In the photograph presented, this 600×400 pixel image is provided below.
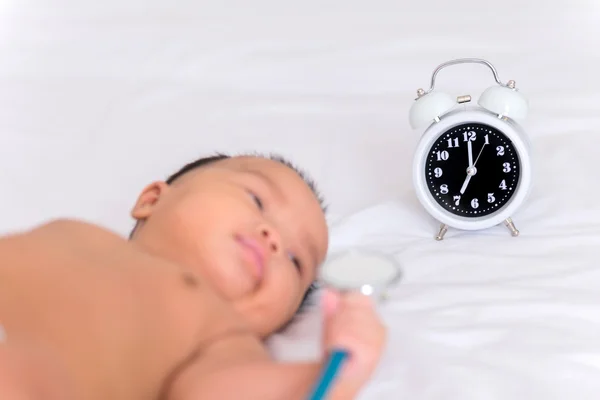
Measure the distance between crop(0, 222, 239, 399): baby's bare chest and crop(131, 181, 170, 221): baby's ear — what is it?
135 millimetres

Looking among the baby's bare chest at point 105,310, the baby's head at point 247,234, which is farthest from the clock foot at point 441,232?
the baby's bare chest at point 105,310

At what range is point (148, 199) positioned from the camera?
3.60 feet

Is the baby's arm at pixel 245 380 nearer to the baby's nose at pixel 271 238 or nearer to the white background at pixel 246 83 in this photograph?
the baby's nose at pixel 271 238

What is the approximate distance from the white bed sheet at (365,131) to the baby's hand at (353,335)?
0.21 metres

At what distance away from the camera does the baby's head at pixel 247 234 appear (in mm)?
966

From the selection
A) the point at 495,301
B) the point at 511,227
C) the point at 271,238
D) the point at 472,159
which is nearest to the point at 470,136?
the point at 472,159

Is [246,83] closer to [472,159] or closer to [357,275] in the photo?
[472,159]

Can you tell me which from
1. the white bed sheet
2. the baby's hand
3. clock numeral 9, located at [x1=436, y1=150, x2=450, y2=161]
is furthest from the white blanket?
the baby's hand

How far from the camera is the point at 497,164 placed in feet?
4.03

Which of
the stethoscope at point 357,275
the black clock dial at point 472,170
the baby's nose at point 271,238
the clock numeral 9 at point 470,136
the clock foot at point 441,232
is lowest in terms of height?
the stethoscope at point 357,275

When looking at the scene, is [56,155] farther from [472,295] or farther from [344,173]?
[472,295]

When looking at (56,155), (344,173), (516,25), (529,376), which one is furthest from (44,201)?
(516,25)

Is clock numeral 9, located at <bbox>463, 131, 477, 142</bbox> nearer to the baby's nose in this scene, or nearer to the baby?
the baby

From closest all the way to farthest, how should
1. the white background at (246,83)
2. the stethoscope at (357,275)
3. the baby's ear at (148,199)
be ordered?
1. the stethoscope at (357,275)
2. the baby's ear at (148,199)
3. the white background at (246,83)
